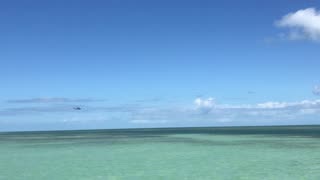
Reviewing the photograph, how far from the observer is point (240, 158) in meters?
33.3

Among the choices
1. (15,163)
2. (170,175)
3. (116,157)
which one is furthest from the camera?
(116,157)

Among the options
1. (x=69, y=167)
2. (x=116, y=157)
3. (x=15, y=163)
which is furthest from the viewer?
(x=116, y=157)

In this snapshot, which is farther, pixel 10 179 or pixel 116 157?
pixel 116 157

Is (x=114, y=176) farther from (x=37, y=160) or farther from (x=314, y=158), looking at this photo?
(x=314, y=158)

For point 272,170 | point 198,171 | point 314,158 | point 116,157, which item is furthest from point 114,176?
point 314,158

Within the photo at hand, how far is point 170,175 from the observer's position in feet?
83.1

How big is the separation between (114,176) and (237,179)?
6.01 meters

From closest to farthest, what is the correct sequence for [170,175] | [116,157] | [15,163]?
[170,175], [15,163], [116,157]

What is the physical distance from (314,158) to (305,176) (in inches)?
335

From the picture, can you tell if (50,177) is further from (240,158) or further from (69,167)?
(240,158)

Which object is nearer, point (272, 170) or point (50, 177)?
point (50, 177)

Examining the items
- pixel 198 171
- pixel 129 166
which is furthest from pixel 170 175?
pixel 129 166

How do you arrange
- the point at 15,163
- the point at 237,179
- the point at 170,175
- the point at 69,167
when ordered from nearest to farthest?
the point at 237,179 → the point at 170,175 → the point at 69,167 → the point at 15,163

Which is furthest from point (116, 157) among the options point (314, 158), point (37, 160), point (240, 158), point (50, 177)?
point (314, 158)
